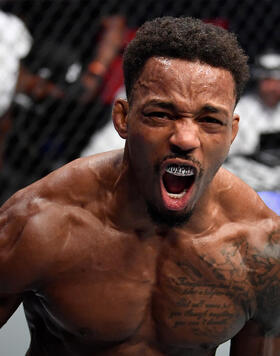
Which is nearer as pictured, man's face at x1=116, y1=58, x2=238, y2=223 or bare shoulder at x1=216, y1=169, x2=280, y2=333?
man's face at x1=116, y1=58, x2=238, y2=223

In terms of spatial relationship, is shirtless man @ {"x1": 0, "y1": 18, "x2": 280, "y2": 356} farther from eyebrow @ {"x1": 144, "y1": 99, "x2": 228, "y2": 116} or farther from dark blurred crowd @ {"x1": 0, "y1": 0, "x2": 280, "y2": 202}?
dark blurred crowd @ {"x1": 0, "y1": 0, "x2": 280, "y2": 202}

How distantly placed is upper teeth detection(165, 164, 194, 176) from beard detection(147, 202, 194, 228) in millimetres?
53

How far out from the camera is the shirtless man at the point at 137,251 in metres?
0.70

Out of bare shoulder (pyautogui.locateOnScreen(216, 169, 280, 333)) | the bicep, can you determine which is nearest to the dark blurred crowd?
the bicep

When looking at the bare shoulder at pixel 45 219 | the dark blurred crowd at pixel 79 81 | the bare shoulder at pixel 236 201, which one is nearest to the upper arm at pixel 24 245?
the bare shoulder at pixel 45 219

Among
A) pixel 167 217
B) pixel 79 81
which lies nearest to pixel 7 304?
pixel 167 217

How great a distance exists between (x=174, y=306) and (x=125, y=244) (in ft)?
0.35

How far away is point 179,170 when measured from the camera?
2.14 feet

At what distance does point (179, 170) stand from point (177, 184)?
30mm

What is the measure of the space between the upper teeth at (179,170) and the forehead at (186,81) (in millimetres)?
74

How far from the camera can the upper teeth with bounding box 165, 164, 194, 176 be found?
649 mm

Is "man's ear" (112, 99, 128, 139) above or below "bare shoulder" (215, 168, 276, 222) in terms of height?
above

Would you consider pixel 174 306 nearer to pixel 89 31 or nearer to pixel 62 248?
pixel 62 248

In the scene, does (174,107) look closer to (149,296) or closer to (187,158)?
(187,158)
